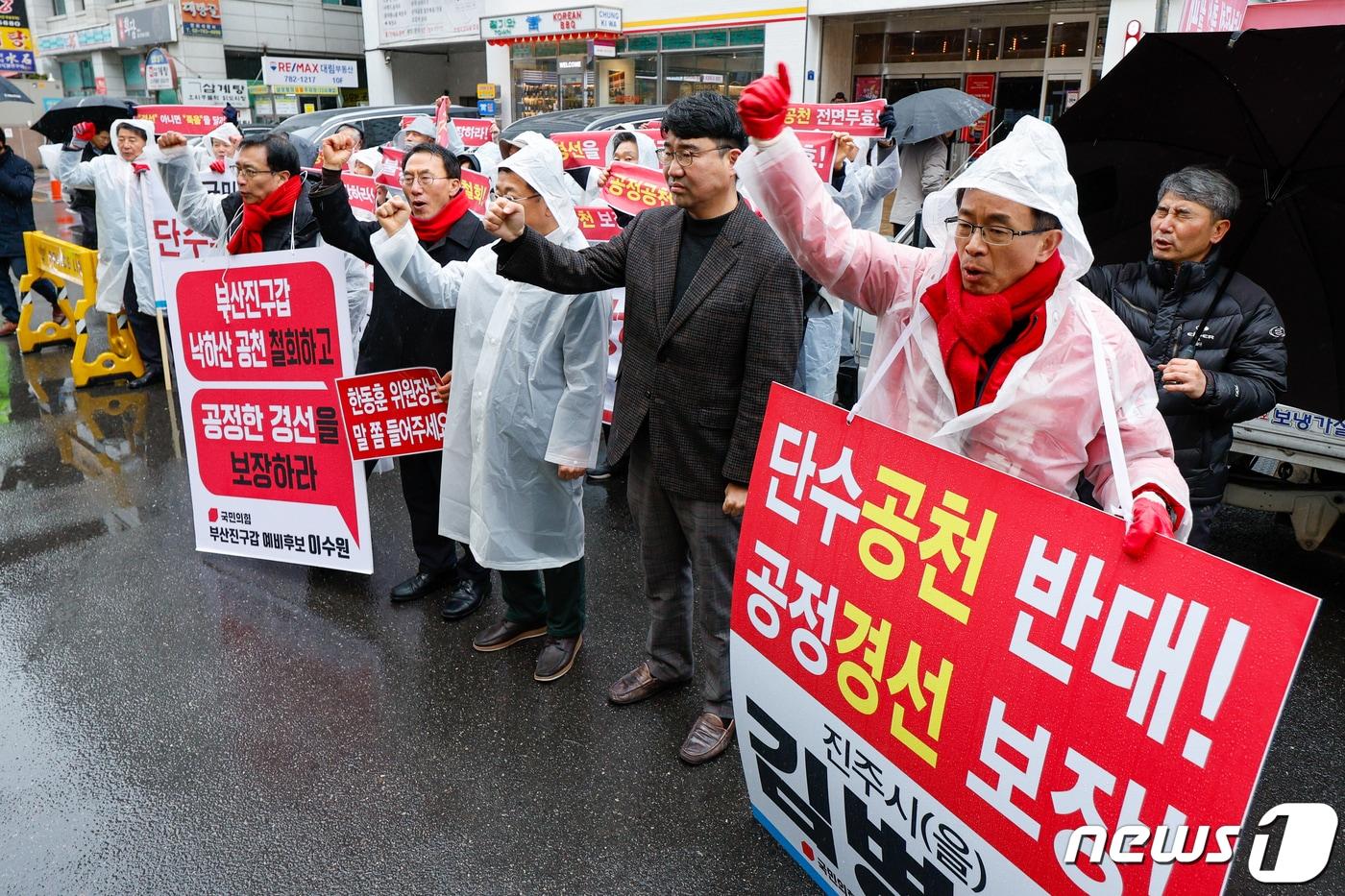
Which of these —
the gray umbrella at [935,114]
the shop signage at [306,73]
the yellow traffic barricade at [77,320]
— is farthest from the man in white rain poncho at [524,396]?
the shop signage at [306,73]

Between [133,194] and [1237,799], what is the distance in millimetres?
7662

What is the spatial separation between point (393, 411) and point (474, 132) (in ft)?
24.4

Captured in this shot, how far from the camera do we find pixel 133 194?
693 cm

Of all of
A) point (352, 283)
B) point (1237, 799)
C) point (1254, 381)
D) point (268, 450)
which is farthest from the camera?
point (352, 283)

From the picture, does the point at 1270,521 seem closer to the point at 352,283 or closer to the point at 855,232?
the point at 855,232

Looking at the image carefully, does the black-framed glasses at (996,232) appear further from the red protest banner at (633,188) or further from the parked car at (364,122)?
the parked car at (364,122)

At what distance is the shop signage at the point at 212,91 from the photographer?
19.2 meters

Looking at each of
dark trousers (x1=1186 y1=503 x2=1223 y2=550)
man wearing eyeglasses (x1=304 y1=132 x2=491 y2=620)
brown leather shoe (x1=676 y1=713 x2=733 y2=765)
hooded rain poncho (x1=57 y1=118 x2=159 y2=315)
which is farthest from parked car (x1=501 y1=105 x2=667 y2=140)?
dark trousers (x1=1186 y1=503 x2=1223 y2=550)

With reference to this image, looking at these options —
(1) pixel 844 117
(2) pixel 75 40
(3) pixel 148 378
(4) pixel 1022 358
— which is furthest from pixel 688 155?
(2) pixel 75 40

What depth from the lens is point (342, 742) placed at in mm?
3217

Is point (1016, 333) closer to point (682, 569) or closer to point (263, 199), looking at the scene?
point (682, 569)

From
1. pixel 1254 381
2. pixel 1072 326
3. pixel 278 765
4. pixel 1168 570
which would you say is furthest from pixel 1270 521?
pixel 278 765

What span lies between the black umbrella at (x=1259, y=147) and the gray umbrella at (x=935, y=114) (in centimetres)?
492

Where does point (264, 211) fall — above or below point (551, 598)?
above
